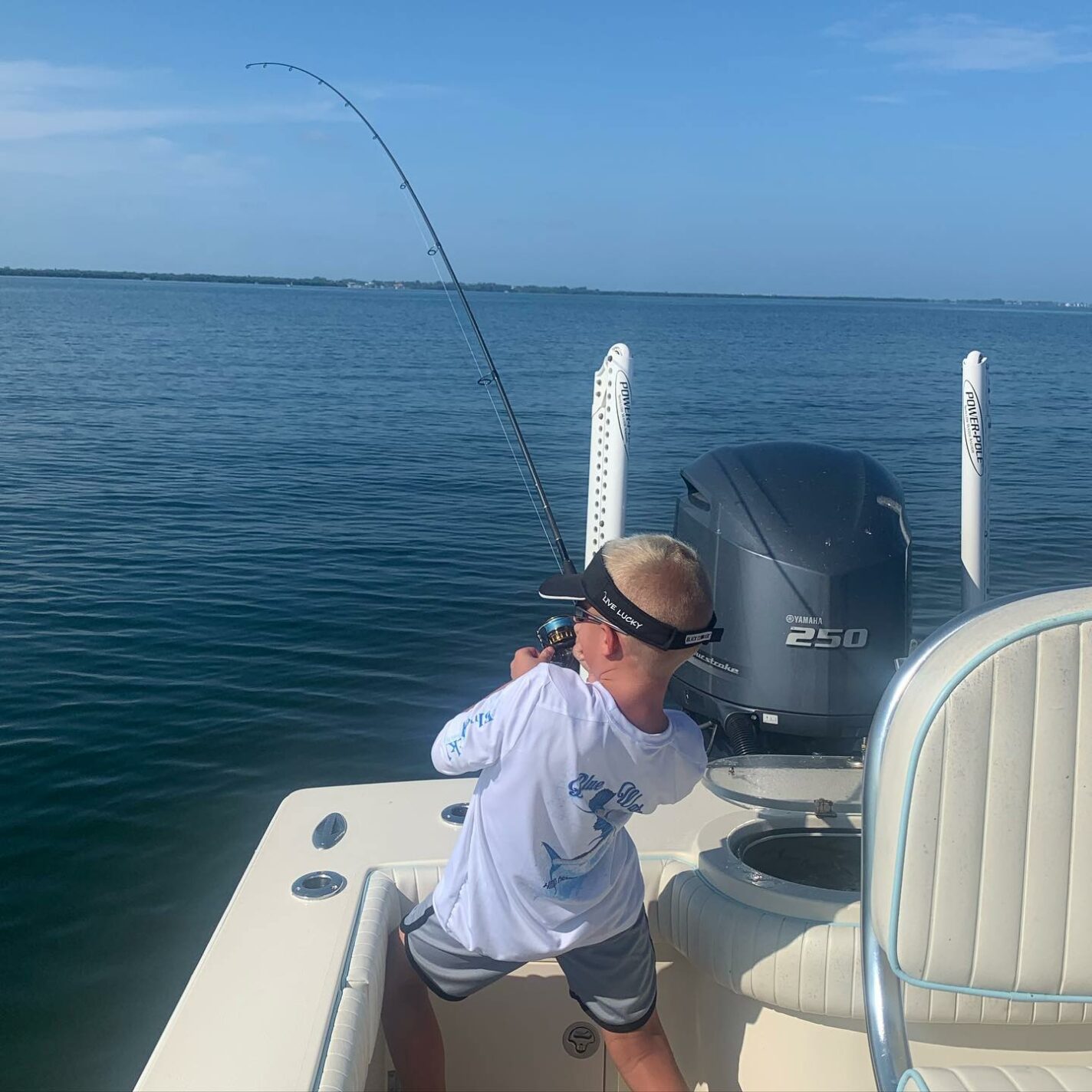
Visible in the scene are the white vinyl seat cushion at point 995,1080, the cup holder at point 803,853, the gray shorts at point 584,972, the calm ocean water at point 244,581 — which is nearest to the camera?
the white vinyl seat cushion at point 995,1080

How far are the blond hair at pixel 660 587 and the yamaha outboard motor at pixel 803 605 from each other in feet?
4.08

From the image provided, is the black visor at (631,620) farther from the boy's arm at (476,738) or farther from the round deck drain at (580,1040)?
the round deck drain at (580,1040)

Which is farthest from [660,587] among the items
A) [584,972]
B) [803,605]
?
[803,605]

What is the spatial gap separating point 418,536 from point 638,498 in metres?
3.21

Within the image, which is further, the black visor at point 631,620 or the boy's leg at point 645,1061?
the boy's leg at point 645,1061

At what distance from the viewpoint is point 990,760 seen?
1.57 m

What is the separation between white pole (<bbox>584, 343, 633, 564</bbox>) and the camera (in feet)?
11.2

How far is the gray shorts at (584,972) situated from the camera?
6.48 feet

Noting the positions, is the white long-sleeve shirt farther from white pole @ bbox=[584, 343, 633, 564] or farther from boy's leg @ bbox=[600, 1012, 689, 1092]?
white pole @ bbox=[584, 343, 633, 564]

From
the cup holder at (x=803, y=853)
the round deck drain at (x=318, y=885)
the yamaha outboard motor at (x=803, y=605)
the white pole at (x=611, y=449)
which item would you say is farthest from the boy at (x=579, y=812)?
the white pole at (x=611, y=449)

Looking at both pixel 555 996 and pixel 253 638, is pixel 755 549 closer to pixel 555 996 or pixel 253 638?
pixel 555 996

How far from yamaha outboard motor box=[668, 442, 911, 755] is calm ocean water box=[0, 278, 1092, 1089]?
2542mm

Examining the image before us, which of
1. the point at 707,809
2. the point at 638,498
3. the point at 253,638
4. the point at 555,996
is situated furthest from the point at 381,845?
the point at 638,498

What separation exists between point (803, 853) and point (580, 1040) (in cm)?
64
